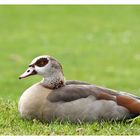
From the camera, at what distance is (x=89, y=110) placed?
788 cm

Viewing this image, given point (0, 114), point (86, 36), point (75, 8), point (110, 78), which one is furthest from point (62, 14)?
point (0, 114)

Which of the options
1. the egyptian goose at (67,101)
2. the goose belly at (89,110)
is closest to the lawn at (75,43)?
the egyptian goose at (67,101)

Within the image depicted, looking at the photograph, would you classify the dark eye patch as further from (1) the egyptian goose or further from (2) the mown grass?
(2) the mown grass

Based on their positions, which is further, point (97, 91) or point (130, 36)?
→ point (130, 36)

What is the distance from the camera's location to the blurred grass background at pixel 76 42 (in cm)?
1923

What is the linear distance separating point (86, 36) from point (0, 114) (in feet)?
57.4

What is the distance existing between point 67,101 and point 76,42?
16594mm

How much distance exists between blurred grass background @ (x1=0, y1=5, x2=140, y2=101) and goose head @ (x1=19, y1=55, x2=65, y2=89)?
7.34 m

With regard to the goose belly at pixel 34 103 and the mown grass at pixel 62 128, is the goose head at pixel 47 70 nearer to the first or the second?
the goose belly at pixel 34 103

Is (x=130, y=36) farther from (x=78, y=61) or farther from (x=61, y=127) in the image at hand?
(x=61, y=127)

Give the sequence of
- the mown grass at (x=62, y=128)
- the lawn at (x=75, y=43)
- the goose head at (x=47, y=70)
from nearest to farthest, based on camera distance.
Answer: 1. the mown grass at (x=62, y=128)
2. the goose head at (x=47, y=70)
3. the lawn at (x=75, y=43)

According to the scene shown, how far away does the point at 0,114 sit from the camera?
822cm

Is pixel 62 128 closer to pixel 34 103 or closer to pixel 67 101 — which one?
pixel 67 101

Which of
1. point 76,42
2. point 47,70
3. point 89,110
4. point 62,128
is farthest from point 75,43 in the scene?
point 62,128
